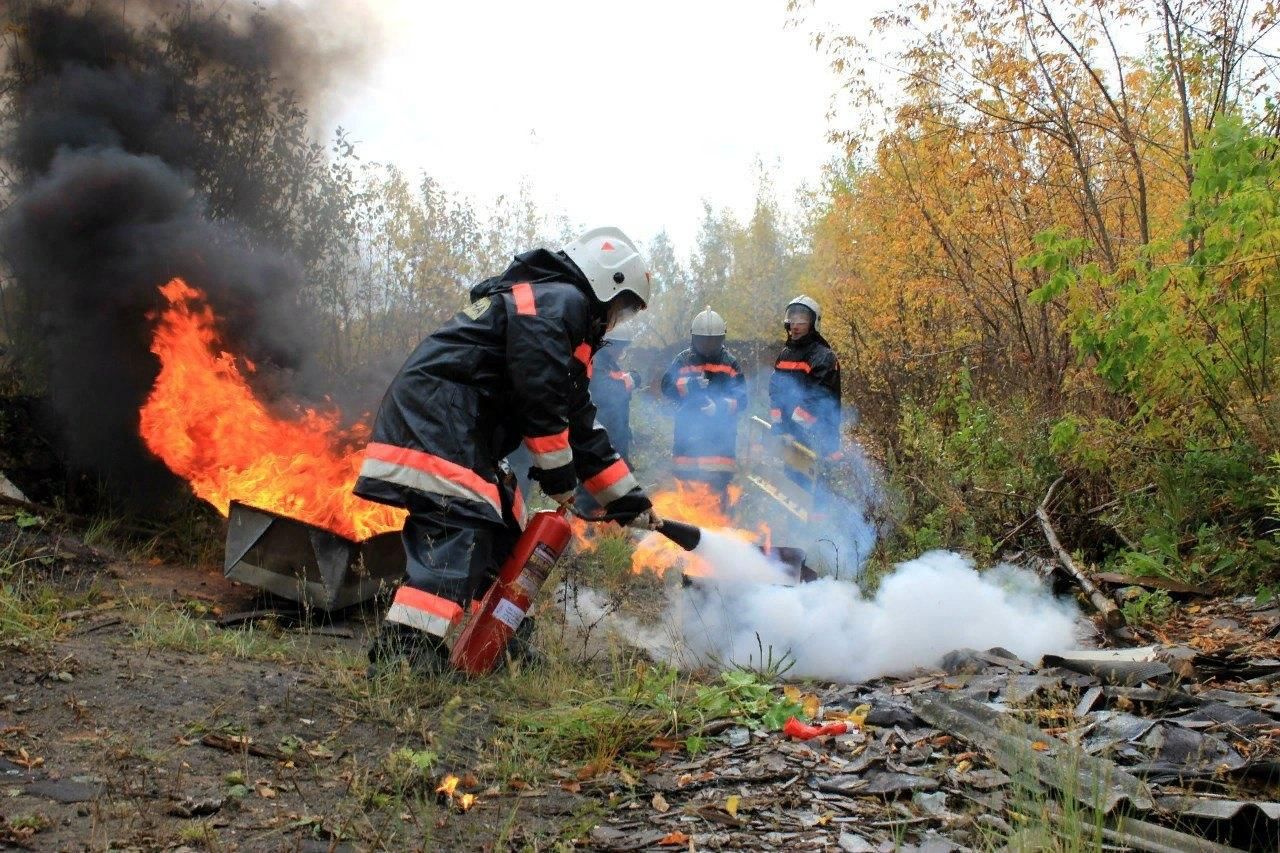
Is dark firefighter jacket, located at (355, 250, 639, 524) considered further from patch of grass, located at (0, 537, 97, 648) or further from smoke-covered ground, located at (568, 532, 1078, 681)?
patch of grass, located at (0, 537, 97, 648)

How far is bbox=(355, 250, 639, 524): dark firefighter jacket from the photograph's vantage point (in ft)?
13.1

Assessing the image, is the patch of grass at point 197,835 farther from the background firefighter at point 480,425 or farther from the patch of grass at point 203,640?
the patch of grass at point 203,640

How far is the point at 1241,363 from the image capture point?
4.98 meters

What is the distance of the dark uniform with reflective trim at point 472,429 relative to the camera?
3.89 m

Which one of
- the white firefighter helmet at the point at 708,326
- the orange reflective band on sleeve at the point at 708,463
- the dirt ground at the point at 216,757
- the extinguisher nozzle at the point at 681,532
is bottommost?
the dirt ground at the point at 216,757

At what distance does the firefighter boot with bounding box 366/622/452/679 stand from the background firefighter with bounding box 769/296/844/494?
5058mm

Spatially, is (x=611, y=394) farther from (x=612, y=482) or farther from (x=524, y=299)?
(x=524, y=299)

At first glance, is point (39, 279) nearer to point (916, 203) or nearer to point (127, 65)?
point (127, 65)

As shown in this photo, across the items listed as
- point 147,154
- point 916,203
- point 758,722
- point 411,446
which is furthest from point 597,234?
point 916,203

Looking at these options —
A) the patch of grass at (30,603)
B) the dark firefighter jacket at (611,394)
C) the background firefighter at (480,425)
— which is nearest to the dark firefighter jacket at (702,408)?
the dark firefighter jacket at (611,394)

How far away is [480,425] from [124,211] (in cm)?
404

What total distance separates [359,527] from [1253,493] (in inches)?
192

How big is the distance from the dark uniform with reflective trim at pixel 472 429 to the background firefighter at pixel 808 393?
4.34 meters

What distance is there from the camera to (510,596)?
159 inches
